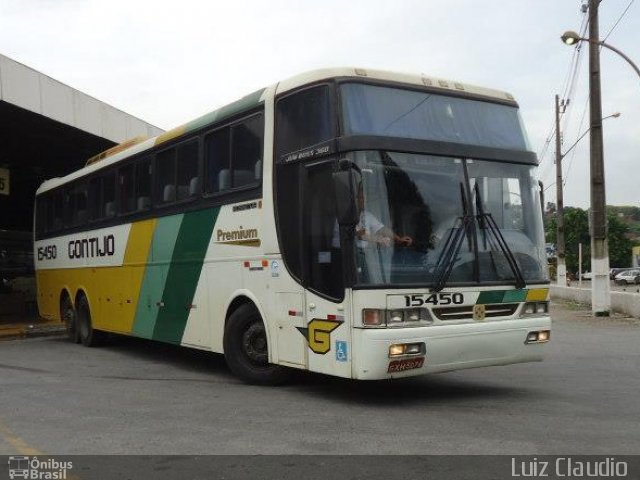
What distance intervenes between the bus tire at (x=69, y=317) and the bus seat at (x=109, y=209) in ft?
9.78

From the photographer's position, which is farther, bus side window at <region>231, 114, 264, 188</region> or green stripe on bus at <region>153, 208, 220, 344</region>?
green stripe on bus at <region>153, 208, 220, 344</region>

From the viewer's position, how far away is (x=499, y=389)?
8328mm

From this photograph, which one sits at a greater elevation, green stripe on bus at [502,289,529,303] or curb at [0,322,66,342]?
green stripe on bus at [502,289,529,303]

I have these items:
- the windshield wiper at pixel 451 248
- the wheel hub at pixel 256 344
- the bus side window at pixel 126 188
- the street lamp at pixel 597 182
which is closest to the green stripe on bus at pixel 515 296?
the windshield wiper at pixel 451 248

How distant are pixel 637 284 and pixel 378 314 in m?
61.6

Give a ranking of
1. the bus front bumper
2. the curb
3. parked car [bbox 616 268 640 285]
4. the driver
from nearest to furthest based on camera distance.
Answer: the bus front bumper
the driver
the curb
parked car [bbox 616 268 640 285]

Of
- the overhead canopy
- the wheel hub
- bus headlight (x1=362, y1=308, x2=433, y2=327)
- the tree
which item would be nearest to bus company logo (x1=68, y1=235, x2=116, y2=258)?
the overhead canopy

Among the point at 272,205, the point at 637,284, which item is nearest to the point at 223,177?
the point at 272,205

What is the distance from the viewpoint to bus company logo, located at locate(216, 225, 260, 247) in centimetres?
827

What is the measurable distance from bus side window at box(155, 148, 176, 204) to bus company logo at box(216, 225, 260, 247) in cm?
144

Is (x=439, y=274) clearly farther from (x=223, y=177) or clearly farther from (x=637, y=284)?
(x=637, y=284)

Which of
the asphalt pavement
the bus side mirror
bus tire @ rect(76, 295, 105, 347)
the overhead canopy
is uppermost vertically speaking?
the overhead canopy

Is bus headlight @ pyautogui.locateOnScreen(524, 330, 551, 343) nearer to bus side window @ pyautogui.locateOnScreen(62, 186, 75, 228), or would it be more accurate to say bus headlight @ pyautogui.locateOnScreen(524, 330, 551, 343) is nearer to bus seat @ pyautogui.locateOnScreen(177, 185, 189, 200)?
bus seat @ pyautogui.locateOnScreen(177, 185, 189, 200)
